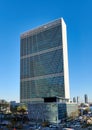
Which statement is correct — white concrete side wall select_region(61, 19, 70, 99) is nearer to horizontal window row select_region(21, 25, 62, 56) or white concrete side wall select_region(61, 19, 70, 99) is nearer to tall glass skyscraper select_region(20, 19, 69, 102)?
tall glass skyscraper select_region(20, 19, 69, 102)

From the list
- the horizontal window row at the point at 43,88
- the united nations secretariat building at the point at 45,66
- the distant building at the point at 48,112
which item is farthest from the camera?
the horizontal window row at the point at 43,88

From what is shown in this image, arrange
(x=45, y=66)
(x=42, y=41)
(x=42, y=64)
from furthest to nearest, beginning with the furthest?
(x=42, y=41) < (x=42, y=64) < (x=45, y=66)

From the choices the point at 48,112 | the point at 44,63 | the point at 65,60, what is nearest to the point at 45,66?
the point at 44,63

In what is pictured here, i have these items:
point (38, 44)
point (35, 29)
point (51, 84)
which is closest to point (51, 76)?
point (51, 84)

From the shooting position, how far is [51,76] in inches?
3317

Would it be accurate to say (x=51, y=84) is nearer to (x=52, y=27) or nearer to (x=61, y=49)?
(x=61, y=49)

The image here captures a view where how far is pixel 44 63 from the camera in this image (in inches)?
3457

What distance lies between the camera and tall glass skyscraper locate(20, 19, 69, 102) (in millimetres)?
81750

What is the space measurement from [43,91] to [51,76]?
313 inches

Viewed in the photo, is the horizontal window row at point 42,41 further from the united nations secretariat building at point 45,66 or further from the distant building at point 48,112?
the distant building at point 48,112

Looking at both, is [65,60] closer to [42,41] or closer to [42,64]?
[42,64]

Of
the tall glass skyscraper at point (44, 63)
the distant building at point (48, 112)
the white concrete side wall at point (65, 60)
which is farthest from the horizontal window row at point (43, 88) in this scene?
the distant building at point (48, 112)

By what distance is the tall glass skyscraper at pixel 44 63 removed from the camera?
81750 millimetres

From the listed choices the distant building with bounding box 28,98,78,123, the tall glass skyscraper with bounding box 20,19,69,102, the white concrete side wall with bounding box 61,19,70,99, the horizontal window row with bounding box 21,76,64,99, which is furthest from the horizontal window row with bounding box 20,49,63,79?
the distant building with bounding box 28,98,78,123
